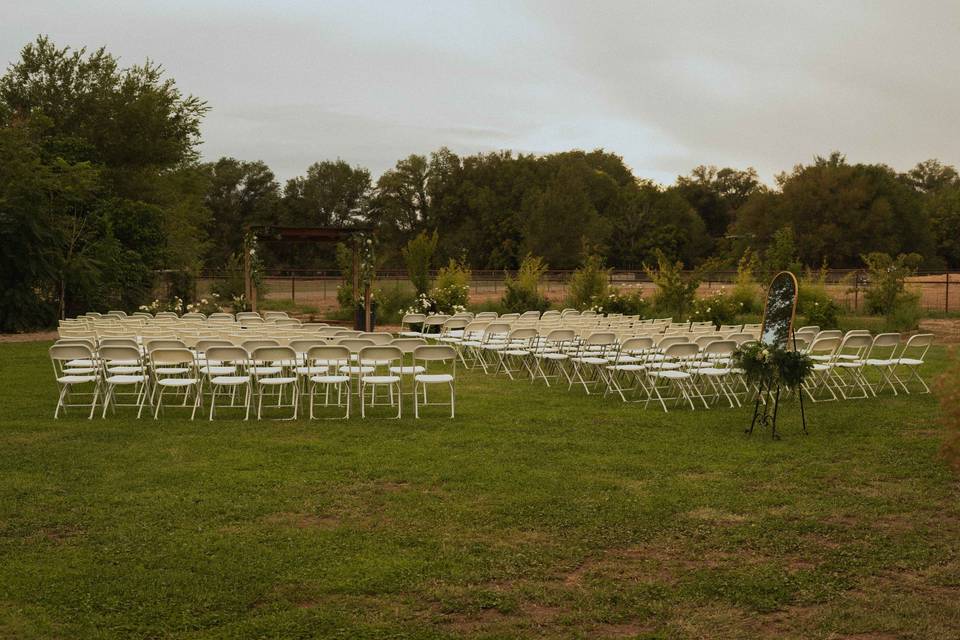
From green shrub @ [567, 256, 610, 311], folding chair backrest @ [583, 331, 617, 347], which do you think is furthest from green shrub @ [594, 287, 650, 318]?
folding chair backrest @ [583, 331, 617, 347]

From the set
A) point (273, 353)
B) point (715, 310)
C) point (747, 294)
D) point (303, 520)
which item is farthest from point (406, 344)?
point (747, 294)

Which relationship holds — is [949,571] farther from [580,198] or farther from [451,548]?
[580,198]

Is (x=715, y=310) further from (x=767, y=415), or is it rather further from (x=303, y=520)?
(x=303, y=520)

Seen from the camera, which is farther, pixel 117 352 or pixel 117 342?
pixel 117 342

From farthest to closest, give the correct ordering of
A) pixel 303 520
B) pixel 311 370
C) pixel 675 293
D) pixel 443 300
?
pixel 443 300
pixel 675 293
pixel 311 370
pixel 303 520

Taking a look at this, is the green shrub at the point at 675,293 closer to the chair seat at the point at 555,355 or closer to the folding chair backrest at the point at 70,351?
the chair seat at the point at 555,355

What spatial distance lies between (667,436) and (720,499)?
2.24 m

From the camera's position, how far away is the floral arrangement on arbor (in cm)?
811

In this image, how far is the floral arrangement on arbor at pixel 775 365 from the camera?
8109mm

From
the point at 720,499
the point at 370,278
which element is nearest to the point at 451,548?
the point at 720,499

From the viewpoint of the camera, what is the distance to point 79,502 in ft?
19.4

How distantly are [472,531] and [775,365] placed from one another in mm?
3921

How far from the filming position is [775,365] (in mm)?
8164

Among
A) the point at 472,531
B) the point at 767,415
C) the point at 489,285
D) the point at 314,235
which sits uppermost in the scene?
the point at 314,235
